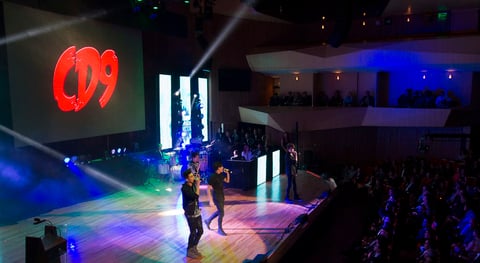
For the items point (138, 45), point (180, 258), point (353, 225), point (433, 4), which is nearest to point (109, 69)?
point (138, 45)

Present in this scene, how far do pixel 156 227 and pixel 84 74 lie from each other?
4163 millimetres

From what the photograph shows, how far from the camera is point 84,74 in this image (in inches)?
349

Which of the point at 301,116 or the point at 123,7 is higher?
the point at 123,7

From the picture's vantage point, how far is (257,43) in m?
15.2

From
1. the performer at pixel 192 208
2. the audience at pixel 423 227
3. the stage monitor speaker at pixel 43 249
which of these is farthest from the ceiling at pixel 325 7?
the stage monitor speaker at pixel 43 249

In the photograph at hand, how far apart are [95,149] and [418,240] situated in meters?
7.49

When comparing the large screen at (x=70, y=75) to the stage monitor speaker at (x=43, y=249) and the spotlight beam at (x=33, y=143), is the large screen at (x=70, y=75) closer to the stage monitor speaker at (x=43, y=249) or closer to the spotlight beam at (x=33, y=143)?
the spotlight beam at (x=33, y=143)

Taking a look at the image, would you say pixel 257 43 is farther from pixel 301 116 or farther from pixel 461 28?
pixel 461 28

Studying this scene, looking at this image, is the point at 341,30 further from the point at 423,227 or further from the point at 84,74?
the point at 84,74

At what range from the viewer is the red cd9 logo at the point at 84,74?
27.3ft

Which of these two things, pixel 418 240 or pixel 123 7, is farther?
pixel 123 7

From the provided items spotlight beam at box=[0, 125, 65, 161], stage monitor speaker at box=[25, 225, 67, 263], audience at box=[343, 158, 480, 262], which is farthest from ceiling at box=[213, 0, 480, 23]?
stage monitor speaker at box=[25, 225, 67, 263]

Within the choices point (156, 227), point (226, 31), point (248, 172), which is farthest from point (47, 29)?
point (226, 31)

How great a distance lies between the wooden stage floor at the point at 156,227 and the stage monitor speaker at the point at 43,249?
34cm
